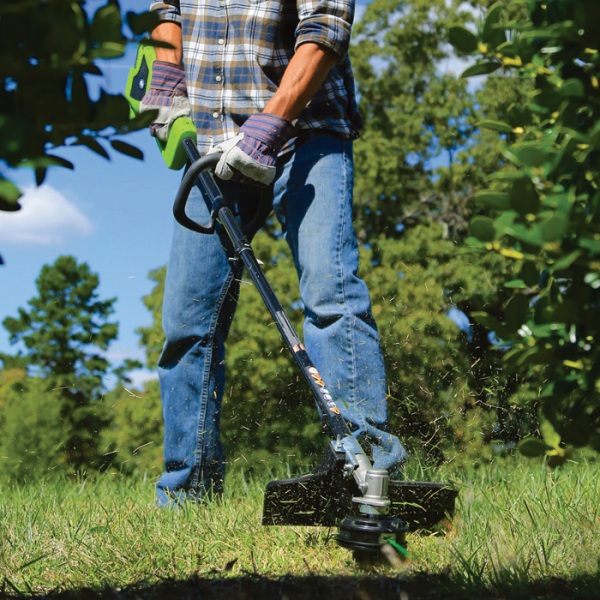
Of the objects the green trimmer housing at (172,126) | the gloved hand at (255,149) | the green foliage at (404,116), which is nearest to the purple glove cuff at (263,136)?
the gloved hand at (255,149)

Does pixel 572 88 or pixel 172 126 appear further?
pixel 172 126

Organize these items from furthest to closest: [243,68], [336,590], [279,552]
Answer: [243,68] < [279,552] < [336,590]

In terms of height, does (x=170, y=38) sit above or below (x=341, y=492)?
above

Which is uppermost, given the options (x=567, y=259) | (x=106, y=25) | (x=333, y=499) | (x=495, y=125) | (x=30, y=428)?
(x=106, y=25)

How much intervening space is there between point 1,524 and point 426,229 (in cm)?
1182

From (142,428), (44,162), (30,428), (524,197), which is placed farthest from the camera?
(30,428)

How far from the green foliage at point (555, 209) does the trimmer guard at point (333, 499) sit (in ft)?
3.48

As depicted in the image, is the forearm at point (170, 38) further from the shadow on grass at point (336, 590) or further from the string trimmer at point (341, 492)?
the shadow on grass at point (336, 590)

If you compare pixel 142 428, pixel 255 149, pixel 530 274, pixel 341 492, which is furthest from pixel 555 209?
pixel 142 428

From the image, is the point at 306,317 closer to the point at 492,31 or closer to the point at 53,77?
the point at 492,31

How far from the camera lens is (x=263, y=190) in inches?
137

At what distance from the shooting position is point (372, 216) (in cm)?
1606

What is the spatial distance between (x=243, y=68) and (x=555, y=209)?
224cm

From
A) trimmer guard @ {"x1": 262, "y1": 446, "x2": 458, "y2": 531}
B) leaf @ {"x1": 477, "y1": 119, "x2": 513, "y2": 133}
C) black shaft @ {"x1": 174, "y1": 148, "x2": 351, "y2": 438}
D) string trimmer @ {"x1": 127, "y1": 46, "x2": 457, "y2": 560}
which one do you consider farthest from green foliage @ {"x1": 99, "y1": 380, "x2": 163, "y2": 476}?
leaf @ {"x1": 477, "y1": 119, "x2": 513, "y2": 133}
